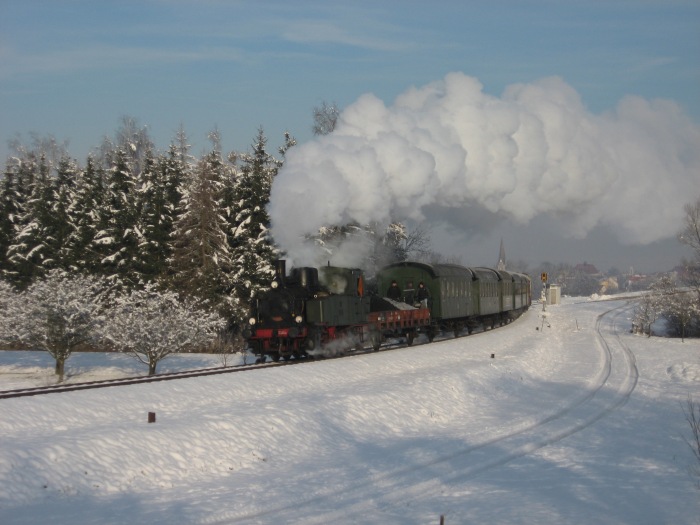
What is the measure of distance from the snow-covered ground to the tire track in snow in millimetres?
45

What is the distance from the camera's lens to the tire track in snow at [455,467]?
1006 centimetres

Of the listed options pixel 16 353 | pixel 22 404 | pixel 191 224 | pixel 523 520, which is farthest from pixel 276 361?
pixel 16 353

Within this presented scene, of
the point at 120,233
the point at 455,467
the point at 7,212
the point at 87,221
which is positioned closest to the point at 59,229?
the point at 87,221

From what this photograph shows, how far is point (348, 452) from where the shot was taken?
1366cm

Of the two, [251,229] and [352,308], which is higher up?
[251,229]

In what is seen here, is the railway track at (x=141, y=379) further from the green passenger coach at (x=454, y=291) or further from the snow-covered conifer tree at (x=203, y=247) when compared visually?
the snow-covered conifer tree at (x=203, y=247)

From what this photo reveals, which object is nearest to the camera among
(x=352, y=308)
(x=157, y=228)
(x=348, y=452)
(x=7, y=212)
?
(x=348, y=452)

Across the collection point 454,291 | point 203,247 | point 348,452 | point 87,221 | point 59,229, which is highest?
point 87,221

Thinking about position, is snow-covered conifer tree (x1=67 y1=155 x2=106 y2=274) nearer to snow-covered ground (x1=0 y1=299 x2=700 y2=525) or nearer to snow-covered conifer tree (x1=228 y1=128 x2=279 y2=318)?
snow-covered conifer tree (x1=228 y1=128 x2=279 y2=318)

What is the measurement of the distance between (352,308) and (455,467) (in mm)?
12733

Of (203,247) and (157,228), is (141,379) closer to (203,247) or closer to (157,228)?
(203,247)

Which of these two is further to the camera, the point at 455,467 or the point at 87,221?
the point at 87,221

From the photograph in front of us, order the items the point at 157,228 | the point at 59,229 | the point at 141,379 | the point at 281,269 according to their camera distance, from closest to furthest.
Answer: the point at 141,379 < the point at 281,269 < the point at 157,228 < the point at 59,229

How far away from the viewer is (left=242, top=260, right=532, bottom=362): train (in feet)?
76.2
